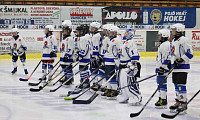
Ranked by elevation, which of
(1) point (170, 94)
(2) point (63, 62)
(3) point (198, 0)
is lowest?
(1) point (170, 94)

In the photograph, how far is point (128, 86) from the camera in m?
5.75

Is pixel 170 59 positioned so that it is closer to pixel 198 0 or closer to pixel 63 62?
pixel 63 62

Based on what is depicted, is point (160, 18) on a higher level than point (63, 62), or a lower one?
higher

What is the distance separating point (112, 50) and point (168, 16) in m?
10.0

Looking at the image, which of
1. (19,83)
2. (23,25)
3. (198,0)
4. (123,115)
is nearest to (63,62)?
(19,83)

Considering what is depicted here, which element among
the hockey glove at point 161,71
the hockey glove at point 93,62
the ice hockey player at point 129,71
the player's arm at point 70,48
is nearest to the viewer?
the hockey glove at point 161,71

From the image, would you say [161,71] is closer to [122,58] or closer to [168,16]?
[122,58]

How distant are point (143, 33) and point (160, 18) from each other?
1.27 m

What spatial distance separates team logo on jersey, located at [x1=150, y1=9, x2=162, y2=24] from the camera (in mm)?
15336

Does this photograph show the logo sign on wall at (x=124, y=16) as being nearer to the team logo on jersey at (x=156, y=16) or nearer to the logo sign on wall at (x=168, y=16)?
the logo sign on wall at (x=168, y=16)

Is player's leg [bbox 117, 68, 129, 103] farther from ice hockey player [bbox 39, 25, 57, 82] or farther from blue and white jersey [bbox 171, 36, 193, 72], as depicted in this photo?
ice hockey player [bbox 39, 25, 57, 82]

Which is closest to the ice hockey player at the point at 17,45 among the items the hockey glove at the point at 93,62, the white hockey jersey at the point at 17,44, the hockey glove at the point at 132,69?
the white hockey jersey at the point at 17,44

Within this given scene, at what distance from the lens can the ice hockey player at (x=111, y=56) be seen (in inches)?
241

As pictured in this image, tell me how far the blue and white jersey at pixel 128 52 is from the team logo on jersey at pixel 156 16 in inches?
388
